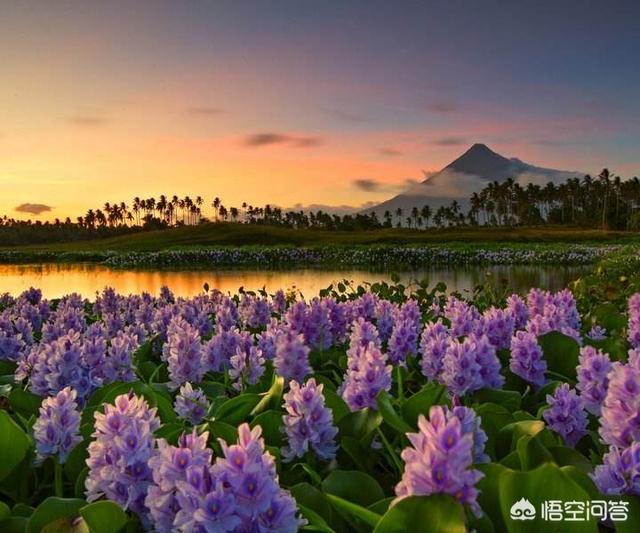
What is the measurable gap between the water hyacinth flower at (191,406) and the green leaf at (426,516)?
1.20 m

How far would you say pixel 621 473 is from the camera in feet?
5.05

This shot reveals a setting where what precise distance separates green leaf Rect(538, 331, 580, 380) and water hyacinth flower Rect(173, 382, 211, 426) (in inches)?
68.6

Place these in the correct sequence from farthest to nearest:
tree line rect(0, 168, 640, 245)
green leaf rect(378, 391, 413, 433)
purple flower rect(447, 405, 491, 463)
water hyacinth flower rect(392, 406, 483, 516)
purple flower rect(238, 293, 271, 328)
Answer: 1. tree line rect(0, 168, 640, 245)
2. purple flower rect(238, 293, 271, 328)
3. green leaf rect(378, 391, 413, 433)
4. purple flower rect(447, 405, 491, 463)
5. water hyacinth flower rect(392, 406, 483, 516)

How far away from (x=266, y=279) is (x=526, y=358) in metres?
19.7

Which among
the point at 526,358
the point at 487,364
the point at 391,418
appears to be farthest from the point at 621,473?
the point at 526,358

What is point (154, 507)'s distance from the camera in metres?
1.33

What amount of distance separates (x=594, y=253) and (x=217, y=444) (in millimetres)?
32044

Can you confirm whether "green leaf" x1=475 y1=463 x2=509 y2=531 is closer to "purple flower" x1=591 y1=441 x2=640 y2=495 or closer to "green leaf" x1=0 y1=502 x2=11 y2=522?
"purple flower" x1=591 y1=441 x2=640 y2=495

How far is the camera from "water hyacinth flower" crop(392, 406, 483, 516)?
1.17m

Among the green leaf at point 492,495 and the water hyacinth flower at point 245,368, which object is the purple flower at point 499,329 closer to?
the water hyacinth flower at point 245,368

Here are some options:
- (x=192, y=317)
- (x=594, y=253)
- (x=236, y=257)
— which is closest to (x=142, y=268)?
(x=236, y=257)

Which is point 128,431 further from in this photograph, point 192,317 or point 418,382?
point 192,317

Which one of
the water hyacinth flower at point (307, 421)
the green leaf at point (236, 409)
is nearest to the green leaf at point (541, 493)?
the water hyacinth flower at point (307, 421)

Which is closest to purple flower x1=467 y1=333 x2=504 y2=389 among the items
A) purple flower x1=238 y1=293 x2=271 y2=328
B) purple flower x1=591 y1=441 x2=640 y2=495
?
purple flower x1=591 y1=441 x2=640 y2=495
